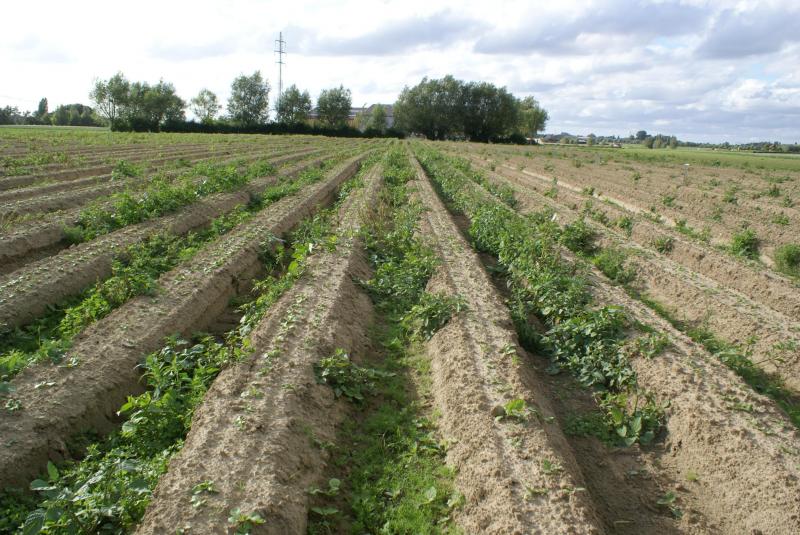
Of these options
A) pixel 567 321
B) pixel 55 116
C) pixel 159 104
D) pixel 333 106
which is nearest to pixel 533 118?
pixel 333 106

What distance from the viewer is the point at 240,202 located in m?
14.4

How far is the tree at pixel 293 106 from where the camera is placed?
88.1 metres

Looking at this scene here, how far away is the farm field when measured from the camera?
153 inches

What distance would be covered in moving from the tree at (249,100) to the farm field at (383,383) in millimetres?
82467

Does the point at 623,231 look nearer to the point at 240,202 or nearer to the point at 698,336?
the point at 698,336

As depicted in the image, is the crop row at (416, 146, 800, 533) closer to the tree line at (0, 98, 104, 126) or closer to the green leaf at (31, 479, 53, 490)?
the green leaf at (31, 479, 53, 490)

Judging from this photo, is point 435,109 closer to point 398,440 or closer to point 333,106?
point 333,106

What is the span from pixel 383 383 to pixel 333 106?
9085 cm

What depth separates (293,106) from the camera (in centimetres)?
8875

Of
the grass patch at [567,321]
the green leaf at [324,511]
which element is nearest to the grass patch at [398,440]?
the green leaf at [324,511]

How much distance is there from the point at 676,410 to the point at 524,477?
213 centimetres

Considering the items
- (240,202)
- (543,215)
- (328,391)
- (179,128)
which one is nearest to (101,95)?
(179,128)

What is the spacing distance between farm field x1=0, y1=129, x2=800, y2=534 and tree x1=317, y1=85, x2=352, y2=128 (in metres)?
84.2

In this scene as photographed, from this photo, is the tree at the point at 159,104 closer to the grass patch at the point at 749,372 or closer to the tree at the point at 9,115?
the tree at the point at 9,115
